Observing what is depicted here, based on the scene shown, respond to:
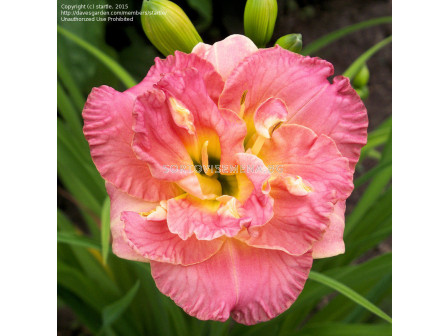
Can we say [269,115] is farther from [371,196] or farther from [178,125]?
[371,196]

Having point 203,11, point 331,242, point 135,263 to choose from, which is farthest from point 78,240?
point 203,11

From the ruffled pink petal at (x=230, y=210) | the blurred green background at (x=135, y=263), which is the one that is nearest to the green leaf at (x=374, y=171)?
the blurred green background at (x=135, y=263)

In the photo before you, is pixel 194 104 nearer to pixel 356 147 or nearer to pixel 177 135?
pixel 177 135

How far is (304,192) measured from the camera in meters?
0.39

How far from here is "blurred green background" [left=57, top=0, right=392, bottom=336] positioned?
0.59m

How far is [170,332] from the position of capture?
66 centimetres

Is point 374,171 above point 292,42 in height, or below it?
below

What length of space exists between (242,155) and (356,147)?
111mm

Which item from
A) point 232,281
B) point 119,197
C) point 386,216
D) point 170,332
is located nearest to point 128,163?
point 119,197

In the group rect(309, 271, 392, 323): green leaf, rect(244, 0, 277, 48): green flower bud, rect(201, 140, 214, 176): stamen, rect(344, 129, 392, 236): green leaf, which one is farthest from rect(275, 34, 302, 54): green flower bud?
rect(344, 129, 392, 236): green leaf

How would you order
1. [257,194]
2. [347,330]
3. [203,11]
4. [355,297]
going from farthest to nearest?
1. [203,11]
2. [347,330]
3. [355,297]
4. [257,194]

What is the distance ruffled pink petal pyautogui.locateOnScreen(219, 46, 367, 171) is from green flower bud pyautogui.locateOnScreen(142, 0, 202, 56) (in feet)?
0.31

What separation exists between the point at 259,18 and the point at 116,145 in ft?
0.65

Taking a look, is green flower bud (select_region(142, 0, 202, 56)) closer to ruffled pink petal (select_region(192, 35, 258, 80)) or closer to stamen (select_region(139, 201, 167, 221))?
ruffled pink petal (select_region(192, 35, 258, 80))
